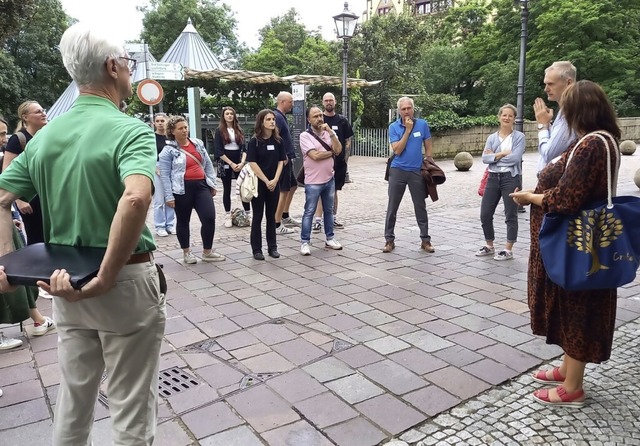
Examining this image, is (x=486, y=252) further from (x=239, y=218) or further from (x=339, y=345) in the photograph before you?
(x=239, y=218)

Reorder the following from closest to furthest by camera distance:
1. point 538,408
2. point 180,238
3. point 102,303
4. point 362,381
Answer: point 102,303 < point 538,408 < point 362,381 < point 180,238

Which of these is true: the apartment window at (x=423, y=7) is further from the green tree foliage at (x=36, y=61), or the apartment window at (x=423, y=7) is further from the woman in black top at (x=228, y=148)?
the woman in black top at (x=228, y=148)

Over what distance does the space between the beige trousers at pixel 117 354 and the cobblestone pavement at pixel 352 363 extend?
2.45 feet

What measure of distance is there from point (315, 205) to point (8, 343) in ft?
12.1

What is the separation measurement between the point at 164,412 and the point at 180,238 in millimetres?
3319

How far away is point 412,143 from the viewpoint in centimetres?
630

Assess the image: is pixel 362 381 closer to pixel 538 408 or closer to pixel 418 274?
pixel 538 408

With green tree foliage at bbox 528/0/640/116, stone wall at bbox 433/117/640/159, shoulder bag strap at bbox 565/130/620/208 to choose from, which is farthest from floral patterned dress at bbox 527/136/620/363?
green tree foliage at bbox 528/0/640/116

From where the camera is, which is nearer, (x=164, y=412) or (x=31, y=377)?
(x=164, y=412)

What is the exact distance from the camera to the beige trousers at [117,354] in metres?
1.84

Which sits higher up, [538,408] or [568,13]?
[568,13]

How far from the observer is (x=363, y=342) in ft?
12.5

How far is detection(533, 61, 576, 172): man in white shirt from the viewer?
309 centimetres

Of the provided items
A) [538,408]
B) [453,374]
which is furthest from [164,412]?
[538,408]
